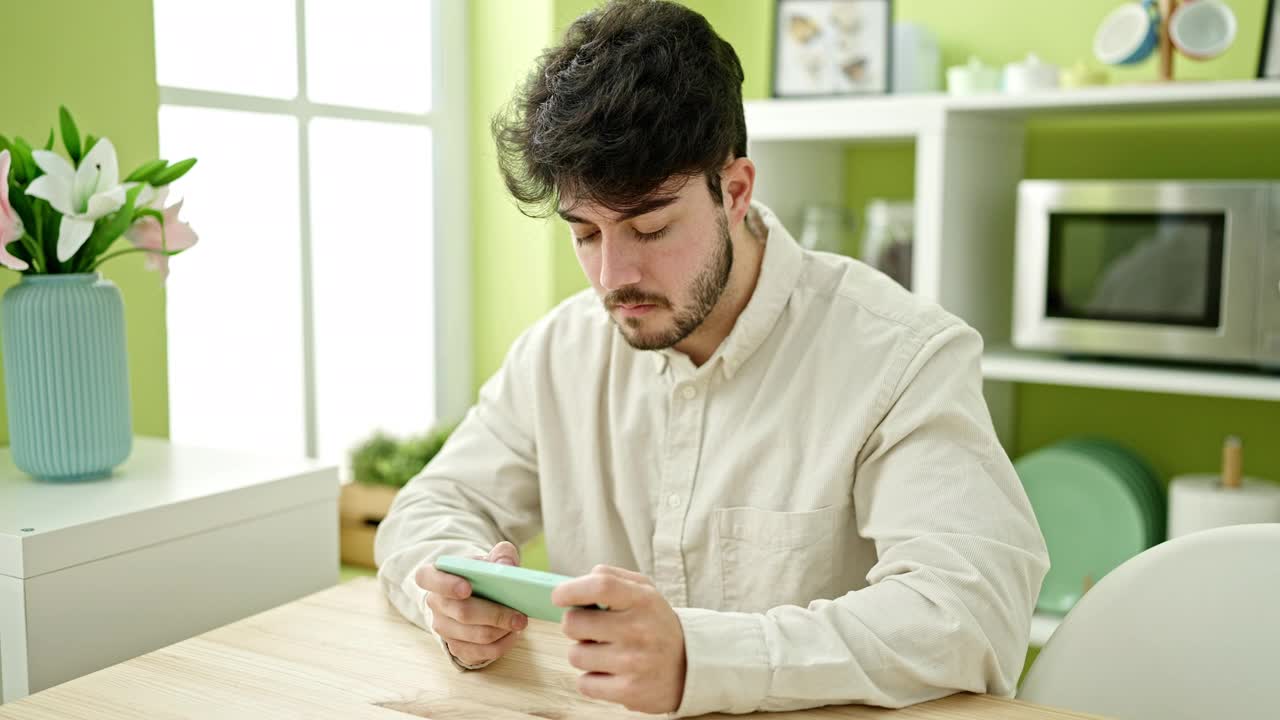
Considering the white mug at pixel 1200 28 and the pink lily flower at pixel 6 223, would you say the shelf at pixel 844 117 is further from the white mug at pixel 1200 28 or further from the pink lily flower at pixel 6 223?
the pink lily flower at pixel 6 223

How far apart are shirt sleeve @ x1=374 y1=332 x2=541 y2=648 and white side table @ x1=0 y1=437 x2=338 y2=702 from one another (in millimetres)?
183

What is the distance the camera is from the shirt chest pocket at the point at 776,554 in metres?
1.32

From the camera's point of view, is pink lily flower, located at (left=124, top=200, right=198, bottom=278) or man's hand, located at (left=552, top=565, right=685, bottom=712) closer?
man's hand, located at (left=552, top=565, right=685, bottom=712)

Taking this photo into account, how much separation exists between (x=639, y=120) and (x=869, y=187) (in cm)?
173

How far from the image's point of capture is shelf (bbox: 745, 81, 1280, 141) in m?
2.14

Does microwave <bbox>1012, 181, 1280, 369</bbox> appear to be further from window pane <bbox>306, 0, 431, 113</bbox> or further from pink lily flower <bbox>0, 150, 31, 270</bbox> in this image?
pink lily flower <bbox>0, 150, 31, 270</bbox>

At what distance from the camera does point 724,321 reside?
1.43 metres

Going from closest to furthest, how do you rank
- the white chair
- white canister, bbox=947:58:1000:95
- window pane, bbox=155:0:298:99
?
the white chair
window pane, bbox=155:0:298:99
white canister, bbox=947:58:1000:95

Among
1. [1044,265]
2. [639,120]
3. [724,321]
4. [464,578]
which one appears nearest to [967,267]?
[1044,265]

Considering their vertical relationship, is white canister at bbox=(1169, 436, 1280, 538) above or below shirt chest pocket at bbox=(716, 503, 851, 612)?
below

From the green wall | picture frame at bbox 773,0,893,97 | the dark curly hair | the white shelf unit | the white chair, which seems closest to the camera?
the white chair

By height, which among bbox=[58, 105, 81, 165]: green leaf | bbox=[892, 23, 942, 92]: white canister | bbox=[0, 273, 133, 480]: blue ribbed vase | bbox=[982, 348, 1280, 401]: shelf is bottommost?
bbox=[982, 348, 1280, 401]: shelf

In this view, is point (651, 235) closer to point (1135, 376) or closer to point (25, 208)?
point (25, 208)

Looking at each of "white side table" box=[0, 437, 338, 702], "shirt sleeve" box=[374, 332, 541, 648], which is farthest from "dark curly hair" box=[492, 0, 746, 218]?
"white side table" box=[0, 437, 338, 702]
